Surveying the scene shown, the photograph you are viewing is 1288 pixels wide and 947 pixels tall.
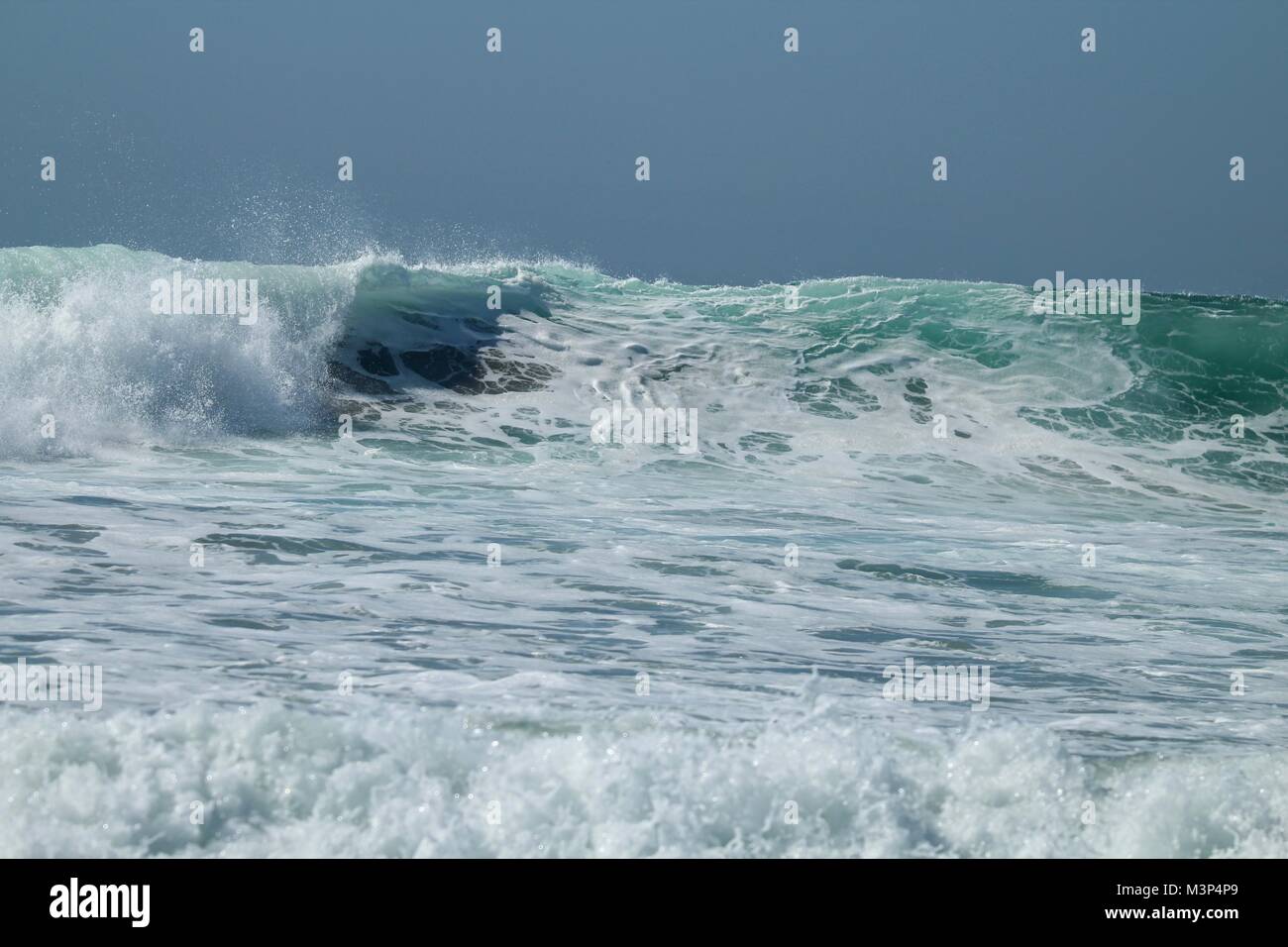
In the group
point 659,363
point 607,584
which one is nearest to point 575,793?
point 607,584

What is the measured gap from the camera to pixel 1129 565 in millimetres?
8555

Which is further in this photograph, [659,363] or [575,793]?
[659,363]

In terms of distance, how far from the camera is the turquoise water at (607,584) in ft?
12.8

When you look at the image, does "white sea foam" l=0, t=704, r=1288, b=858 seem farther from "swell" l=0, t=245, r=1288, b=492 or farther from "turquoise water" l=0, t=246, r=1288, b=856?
"swell" l=0, t=245, r=1288, b=492

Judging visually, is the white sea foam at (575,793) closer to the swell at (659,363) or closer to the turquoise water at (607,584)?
the turquoise water at (607,584)

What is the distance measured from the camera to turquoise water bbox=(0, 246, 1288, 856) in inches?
154

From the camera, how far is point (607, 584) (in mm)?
7020
